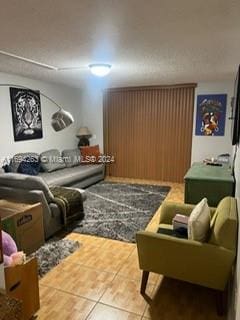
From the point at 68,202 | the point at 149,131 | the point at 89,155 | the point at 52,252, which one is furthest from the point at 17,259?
the point at 149,131

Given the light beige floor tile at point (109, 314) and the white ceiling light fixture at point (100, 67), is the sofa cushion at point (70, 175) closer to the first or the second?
the white ceiling light fixture at point (100, 67)

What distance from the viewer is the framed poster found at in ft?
17.2

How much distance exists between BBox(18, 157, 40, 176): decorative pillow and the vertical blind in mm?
2161

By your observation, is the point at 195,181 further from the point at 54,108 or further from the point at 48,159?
the point at 54,108

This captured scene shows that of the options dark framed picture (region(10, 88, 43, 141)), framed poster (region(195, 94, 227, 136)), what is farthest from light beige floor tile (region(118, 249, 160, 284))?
framed poster (region(195, 94, 227, 136))

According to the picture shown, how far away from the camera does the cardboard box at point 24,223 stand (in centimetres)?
257

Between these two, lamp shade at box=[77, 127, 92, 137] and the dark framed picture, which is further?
lamp shade at box=[77, 127, 92, 137]

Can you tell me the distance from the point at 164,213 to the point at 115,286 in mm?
876

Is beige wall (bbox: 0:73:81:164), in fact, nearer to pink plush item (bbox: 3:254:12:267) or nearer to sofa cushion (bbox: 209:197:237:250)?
pink plush item (bbox: 3:254:12:267)

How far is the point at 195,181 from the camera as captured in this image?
3.27m

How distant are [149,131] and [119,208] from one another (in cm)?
247

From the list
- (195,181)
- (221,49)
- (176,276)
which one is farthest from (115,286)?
(221,49)

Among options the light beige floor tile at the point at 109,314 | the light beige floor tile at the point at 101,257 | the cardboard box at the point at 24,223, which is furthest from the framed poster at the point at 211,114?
the light beige floor tile at the point at 109,314

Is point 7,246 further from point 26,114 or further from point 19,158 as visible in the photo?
point 26,114
